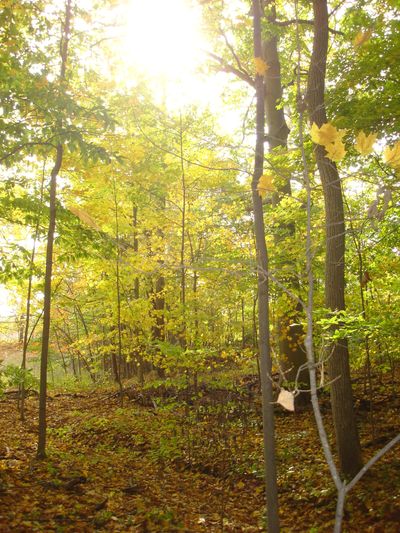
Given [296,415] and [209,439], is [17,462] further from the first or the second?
[296,415]

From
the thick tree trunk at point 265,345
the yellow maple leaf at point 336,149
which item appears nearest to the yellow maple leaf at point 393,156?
the yellow maple leaf at point 336,149

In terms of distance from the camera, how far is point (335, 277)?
227 inches

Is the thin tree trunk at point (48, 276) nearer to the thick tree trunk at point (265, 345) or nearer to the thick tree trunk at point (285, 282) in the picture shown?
the thick tree trunk at point (285, 282)

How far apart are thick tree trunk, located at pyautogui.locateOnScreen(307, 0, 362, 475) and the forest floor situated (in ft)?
1.53

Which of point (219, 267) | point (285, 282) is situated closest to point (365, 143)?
point (219, 267)

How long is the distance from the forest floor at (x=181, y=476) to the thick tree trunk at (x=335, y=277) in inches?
18.4

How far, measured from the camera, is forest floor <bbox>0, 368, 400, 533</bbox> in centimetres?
475

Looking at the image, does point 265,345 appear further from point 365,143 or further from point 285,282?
point 285,282

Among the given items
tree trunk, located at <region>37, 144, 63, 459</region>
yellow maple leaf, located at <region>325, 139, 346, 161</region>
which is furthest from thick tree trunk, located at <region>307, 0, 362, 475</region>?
tree trunk, located at <region>37, 144, 63, 459</region>

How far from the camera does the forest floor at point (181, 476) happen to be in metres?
4.75

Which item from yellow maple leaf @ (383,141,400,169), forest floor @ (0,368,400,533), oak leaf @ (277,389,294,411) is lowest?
forest floor @ (0,368,400,533)

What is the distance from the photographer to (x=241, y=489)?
20.0 feet

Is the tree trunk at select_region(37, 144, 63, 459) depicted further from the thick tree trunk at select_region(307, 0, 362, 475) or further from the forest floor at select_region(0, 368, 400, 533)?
the thick tree trunk at select_region(307, 0, 362, 475)

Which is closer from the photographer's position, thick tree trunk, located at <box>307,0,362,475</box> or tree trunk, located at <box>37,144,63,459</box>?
thick tree trunk, located at <box>307,0,362,475</box>
